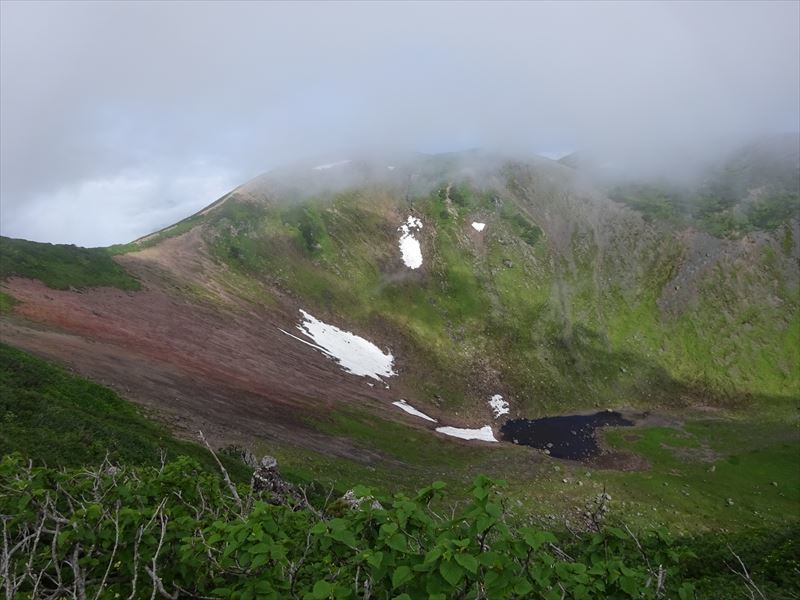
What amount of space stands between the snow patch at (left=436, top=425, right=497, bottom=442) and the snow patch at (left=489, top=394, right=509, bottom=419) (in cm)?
Result: 620

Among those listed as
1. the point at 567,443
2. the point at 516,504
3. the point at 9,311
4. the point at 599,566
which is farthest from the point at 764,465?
the point at 9,311

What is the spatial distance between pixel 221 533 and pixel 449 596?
287cm

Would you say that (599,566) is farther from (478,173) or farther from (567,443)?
(478,173)

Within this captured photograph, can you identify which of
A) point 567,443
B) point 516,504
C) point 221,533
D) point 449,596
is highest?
point 221,533

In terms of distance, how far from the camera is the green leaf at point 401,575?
4.10m

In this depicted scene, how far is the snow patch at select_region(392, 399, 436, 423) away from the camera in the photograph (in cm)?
5653

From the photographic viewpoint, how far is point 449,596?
459 centimetres

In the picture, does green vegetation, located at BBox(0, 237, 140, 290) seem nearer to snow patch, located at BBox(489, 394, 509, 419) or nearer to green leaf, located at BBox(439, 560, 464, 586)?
snow patch, located at BBox(489, 394, 509, 419)

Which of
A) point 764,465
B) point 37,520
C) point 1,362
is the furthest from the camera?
point 764,465

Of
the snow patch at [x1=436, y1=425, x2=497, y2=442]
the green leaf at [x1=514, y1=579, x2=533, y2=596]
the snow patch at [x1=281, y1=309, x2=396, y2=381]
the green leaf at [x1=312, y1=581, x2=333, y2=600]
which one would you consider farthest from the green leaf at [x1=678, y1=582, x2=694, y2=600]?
the snow patch at [x1=281, y1=309, x2=396, y2=381]

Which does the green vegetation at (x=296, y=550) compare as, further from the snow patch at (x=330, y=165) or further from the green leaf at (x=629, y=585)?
the snow patch at (x=330, y=165)

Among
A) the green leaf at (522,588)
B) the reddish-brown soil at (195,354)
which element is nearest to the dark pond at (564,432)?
the reddish-brown soil at (195,354)

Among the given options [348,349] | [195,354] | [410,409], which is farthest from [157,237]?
[410,409]

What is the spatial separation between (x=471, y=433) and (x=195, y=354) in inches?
1255
